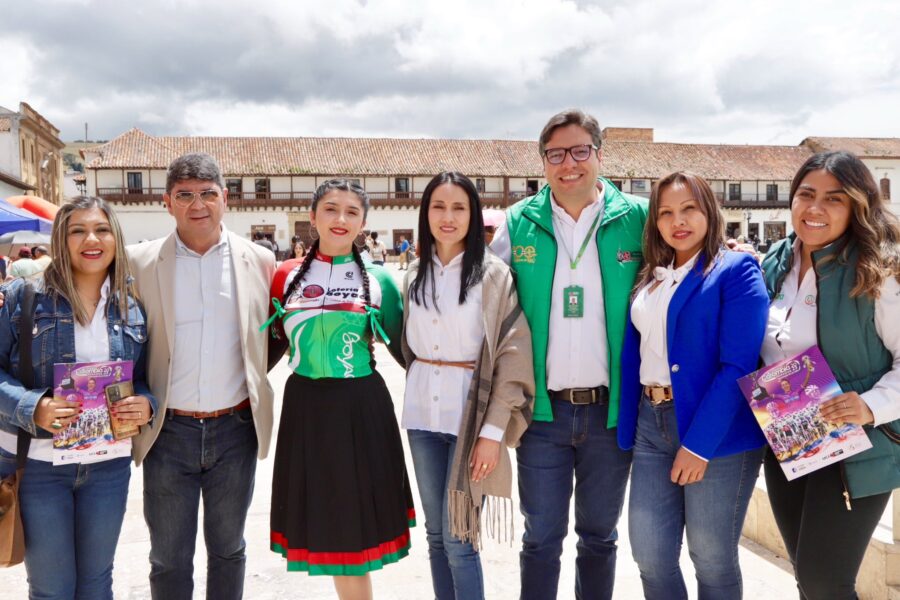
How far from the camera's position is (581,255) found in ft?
8.64

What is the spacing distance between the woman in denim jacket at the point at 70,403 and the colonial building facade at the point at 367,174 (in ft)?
107

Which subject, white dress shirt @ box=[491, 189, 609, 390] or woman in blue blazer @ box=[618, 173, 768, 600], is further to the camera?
white dress shirt @ box=[491, 189, 609, 390]

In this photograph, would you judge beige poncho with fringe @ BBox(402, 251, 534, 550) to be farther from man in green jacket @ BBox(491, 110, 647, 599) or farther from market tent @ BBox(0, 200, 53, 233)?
market tent @ BBox(0, 200, 53, 233)

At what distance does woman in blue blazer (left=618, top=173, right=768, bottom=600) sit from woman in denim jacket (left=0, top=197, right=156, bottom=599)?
1824 mm

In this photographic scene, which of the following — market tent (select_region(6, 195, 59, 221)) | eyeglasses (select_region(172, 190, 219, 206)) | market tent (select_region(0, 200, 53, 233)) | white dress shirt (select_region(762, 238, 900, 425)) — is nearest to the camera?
A: white dress shirt (select_region(762, 238, 900, 425))

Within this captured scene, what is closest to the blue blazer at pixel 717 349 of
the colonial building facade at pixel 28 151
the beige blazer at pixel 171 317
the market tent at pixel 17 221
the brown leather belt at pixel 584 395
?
the brown leather belt at pixel 584 395

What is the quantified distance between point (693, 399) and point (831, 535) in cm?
60

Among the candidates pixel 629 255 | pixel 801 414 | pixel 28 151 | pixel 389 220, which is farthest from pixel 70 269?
pixel 28 151

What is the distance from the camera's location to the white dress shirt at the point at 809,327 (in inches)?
83.9

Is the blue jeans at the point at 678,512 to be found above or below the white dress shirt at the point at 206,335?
below

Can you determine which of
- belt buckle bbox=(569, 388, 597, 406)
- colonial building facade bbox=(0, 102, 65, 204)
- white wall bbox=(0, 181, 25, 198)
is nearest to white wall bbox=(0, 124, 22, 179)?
colonial building facade bbox=(0, 102, 65, 204)

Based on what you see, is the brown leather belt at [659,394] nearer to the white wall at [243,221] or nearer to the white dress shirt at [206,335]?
the white dress shirt at [206,335]

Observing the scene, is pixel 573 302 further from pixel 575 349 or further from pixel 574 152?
pixel 574 152

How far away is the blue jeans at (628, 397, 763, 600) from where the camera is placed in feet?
7.50
